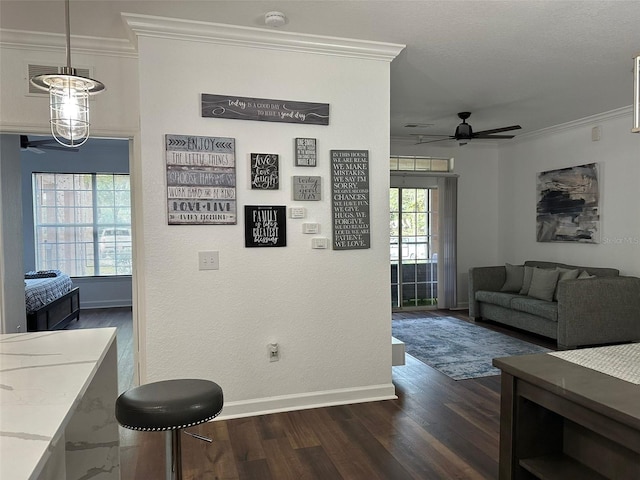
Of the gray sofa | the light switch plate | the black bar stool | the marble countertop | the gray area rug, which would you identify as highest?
the light switch plate

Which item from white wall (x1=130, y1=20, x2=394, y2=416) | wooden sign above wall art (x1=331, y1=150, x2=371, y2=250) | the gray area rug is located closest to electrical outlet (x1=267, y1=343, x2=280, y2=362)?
white wall (x1=130, y1=20, x2=394, y2=416)

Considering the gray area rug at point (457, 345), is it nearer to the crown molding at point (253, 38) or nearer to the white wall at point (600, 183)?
the white wall at point (600, 183)

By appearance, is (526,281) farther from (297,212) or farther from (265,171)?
(265,171)

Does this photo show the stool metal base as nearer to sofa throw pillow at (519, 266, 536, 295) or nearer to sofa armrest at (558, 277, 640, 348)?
sofa armrest at (558, 277, 640, 348)

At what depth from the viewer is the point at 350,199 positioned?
3340 mm

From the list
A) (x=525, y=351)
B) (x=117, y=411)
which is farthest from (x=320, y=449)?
(x=525, y=351)

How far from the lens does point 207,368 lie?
3.06 meters

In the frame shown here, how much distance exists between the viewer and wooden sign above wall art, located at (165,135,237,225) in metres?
2.99

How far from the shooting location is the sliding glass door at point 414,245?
23.5ft

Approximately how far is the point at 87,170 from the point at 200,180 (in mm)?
5469

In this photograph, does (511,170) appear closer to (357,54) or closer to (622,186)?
(622,186)

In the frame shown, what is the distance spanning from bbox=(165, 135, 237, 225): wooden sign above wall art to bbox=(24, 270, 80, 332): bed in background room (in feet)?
10.4

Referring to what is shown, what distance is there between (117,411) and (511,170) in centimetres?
700

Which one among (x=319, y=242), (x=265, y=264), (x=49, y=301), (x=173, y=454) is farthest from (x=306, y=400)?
(x=49, y=301)
